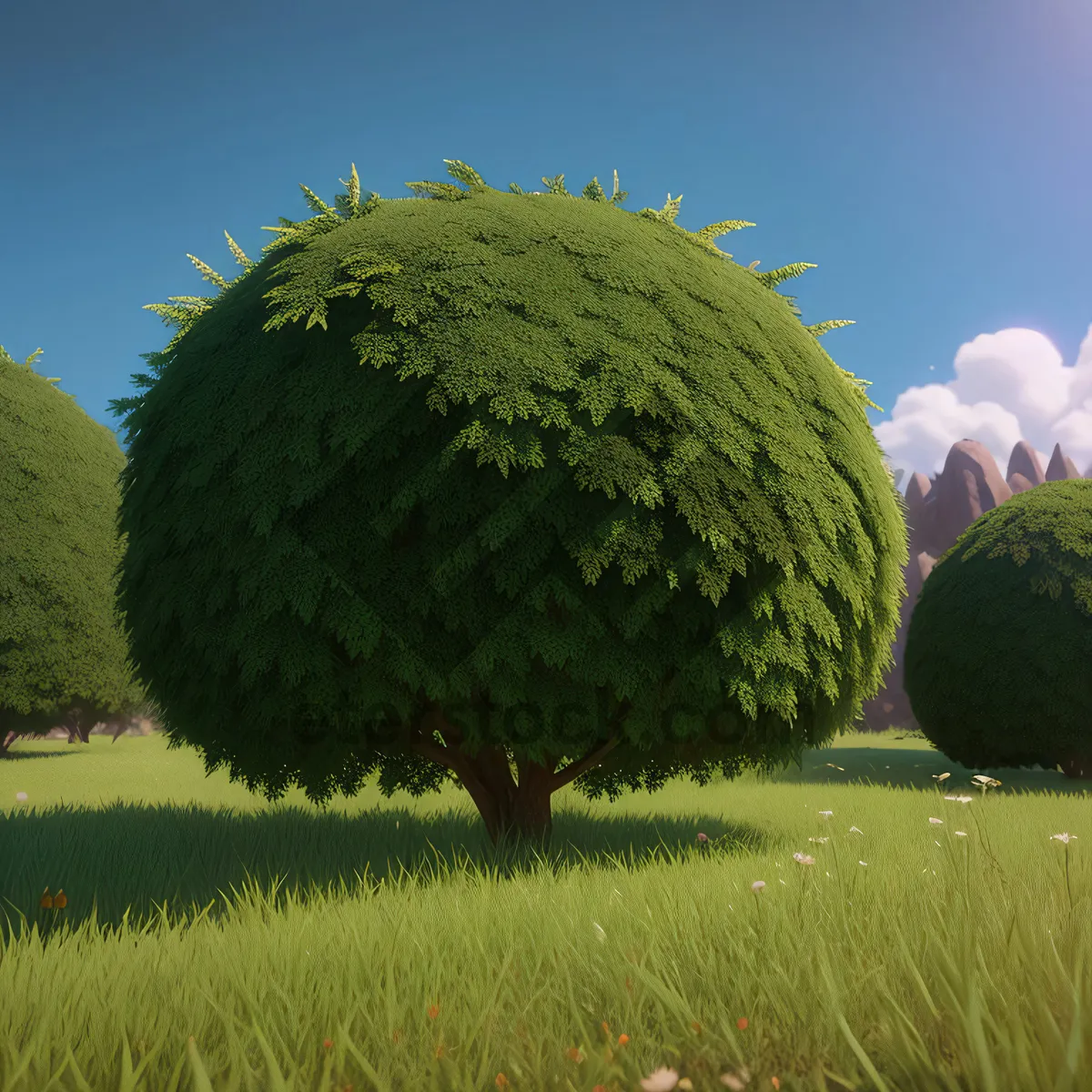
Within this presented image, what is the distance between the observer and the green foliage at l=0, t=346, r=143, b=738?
1345cm

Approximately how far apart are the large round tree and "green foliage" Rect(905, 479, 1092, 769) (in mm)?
8301

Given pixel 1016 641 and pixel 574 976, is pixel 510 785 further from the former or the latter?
pixel 1016 641

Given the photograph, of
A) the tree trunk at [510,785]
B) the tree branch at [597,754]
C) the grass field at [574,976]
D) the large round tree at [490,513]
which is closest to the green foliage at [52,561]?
the grass field at [574,976]

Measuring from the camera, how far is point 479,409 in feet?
15.7

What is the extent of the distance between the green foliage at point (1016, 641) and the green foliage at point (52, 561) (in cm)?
1438

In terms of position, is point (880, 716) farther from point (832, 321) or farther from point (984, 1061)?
point (984, 1061)

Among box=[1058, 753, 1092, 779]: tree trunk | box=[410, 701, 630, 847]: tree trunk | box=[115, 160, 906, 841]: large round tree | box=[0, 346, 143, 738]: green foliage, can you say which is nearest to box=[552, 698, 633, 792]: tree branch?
box=[410, 701, 630, 847]: tree trunk

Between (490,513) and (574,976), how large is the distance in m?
2.73

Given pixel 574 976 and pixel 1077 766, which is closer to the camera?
pixel 574 976

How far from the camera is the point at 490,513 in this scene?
4820mm

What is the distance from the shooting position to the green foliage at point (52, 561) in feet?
44.1

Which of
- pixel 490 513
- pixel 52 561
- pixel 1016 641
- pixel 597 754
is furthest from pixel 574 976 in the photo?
pixel 52 561

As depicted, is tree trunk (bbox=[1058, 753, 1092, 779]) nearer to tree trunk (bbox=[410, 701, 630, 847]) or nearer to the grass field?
the grass field

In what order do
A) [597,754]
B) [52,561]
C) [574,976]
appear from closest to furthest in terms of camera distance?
1. [574,976]
2. [597,754]
3. [52,561]
